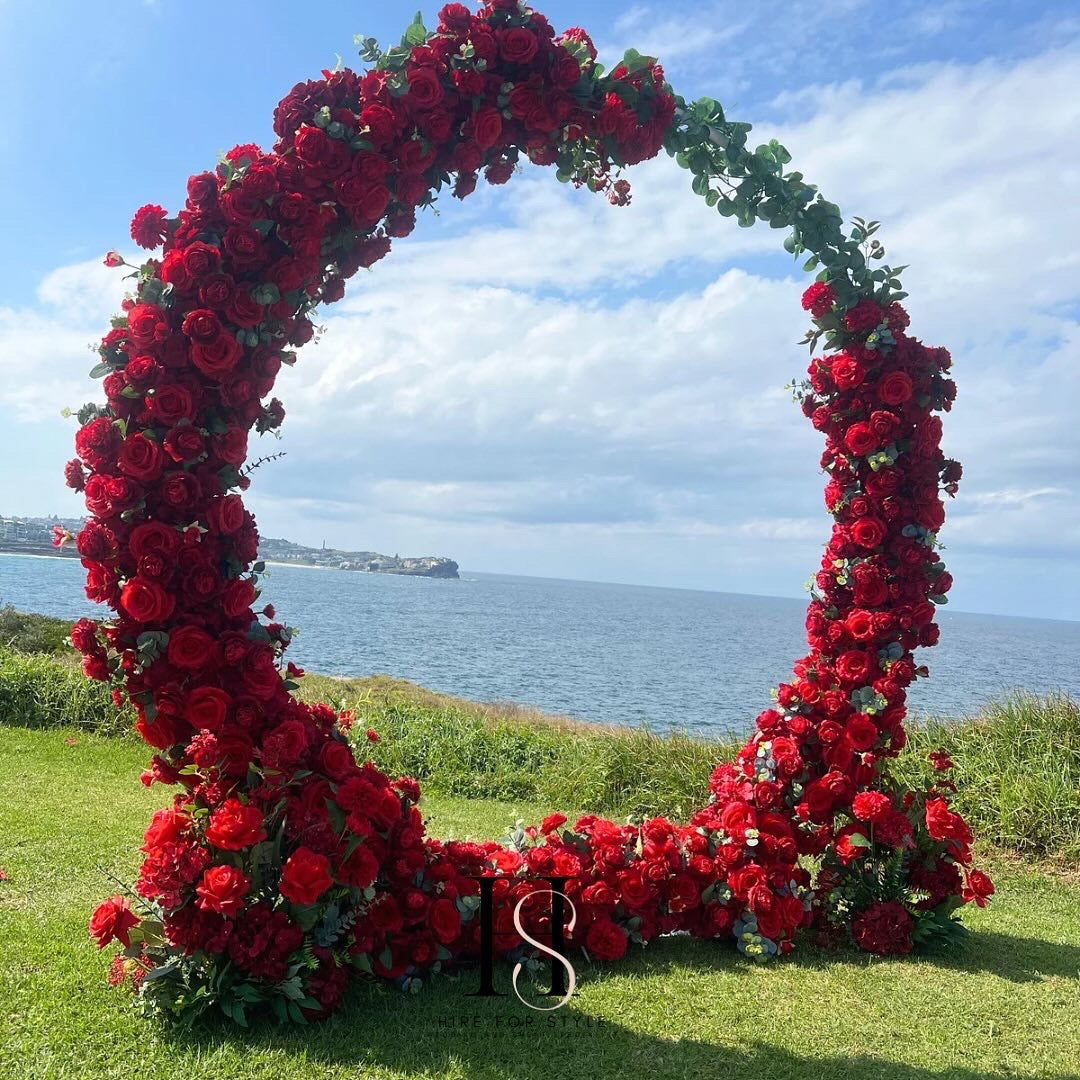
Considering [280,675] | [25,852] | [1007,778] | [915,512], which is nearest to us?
[280,675]

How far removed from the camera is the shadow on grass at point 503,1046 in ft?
10.8

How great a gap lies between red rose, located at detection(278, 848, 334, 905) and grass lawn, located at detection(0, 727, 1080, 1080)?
532 millimetres

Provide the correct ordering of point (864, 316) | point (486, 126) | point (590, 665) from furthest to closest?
point (590, 665) < point (864, 316) < point (486, 126)

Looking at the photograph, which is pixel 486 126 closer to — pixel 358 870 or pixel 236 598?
pixel 236 598

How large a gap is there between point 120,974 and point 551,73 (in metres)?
4.35

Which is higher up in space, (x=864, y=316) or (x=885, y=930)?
(x=864, y=316)

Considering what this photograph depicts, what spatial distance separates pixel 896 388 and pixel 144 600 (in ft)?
12.7

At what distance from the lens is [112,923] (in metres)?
3.47

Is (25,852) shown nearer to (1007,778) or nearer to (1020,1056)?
(1020,1056)

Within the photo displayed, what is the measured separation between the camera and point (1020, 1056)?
3582mm

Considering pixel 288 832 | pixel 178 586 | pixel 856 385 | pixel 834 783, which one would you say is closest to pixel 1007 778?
pixel 834 783

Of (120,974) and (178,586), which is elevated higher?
(178,586)

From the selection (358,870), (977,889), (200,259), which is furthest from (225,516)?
(977,889)

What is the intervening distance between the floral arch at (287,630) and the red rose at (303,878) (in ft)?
0.05
